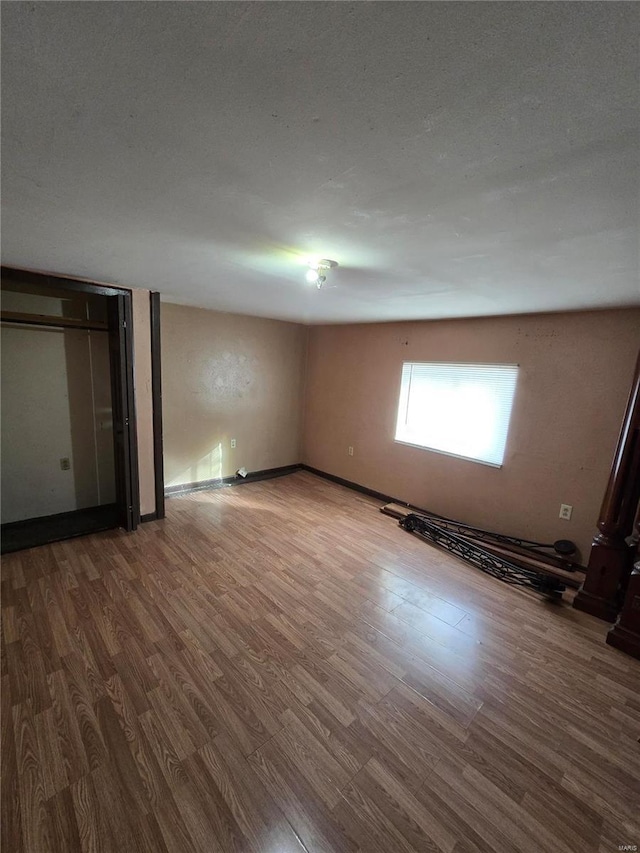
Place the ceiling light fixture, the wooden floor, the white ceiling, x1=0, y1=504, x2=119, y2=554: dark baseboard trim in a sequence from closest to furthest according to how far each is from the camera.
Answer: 1. the white ceiling
2. the wooden floor
3. the ceiling light fixture
4. x1=0, y1=504, x2=119, y2=554: dark baseboard trim

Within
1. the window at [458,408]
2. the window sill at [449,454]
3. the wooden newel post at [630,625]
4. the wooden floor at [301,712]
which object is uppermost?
the window at [458,408]

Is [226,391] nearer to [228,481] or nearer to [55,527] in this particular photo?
[228,481]

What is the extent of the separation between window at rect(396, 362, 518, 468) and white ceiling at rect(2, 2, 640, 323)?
154 centimetres

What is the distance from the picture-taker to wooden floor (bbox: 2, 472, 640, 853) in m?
1.15

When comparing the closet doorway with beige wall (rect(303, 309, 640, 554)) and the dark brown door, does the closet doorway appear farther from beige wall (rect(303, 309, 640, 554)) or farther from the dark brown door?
beige wall (rect(303, 309, 640, 554))

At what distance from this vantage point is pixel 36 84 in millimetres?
705

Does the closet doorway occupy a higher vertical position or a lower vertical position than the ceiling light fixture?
lower

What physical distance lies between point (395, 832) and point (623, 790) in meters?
0.95

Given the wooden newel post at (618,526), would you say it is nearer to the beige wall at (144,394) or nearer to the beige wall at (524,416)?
the beige wall at (524,416)

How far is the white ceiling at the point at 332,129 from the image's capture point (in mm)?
552

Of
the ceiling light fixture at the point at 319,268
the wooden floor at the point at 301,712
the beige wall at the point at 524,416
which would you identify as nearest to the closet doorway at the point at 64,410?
the wooden floor at the point at 301,712

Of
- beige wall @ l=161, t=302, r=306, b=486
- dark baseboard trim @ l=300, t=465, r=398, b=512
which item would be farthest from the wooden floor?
beige wall @ l=161, t=302, r=306, b=486

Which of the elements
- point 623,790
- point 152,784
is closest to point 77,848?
point 152,784

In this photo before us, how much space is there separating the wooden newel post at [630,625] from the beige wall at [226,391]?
3.89 metres
